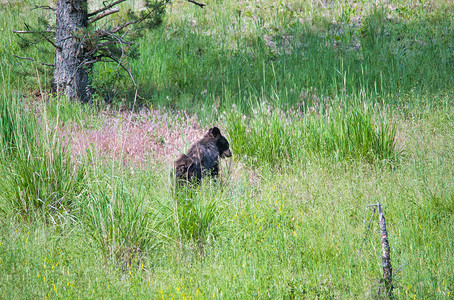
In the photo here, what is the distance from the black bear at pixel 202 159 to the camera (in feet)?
18.4

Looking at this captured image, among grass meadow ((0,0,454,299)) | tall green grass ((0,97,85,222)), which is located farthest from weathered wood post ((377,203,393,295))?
tall green grass ((0,97,85,222))

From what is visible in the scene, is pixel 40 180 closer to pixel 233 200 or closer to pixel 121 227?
pixel 121 227

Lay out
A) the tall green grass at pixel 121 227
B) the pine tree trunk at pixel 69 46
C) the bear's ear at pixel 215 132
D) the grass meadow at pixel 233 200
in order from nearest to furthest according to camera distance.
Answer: the grass meadow at pixel 233 200
the tall green grass at pixel 121 227
the bear's ear at pixel 215 132
the pine tree trunk at pixel 69 46

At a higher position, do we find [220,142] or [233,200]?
[220,142]

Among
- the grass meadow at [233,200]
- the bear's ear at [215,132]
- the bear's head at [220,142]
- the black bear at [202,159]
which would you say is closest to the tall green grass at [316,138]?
the grass meadow at [233,200]

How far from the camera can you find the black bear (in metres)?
5.60

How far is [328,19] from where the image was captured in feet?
47.1

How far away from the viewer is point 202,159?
589 centimetres

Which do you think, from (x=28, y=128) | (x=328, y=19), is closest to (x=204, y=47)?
(x=328, y=19)

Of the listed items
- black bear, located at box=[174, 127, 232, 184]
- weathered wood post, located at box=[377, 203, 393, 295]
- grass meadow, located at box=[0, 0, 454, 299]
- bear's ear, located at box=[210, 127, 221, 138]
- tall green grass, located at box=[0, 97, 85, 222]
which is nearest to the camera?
weathered wood post, located at box=[377, 203, 393, 295]

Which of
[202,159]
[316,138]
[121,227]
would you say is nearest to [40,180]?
[121,227]

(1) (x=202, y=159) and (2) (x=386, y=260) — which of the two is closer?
(2) (x=386, y=260)

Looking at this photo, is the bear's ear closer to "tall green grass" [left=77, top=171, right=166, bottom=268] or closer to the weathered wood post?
"tall green grass" [left=77, top=171, right=166, bottom=268]

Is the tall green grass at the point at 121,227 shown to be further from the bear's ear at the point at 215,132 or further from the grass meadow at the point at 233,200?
the bear's ear at the point at 215,132
